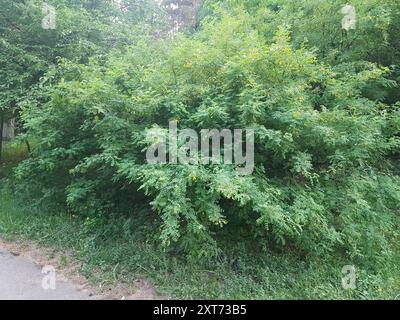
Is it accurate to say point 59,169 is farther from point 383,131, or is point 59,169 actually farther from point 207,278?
point 383,131

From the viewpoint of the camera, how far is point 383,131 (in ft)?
17.8


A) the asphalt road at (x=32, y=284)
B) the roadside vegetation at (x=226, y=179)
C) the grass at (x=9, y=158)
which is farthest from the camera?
the grass at (x=9, y=158)

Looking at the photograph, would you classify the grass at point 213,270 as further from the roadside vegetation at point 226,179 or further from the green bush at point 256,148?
the green bush at point 256,148

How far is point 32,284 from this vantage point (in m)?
4.29

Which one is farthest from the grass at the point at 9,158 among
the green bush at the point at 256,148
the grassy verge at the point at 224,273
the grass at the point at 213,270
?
the grassy verge at the point at 224,273

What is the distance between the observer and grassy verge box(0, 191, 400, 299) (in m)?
4.10

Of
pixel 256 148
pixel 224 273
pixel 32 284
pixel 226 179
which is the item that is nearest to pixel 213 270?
pixel 224 273

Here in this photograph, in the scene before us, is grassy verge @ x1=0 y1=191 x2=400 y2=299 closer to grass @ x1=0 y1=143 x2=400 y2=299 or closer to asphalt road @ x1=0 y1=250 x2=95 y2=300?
grass @ x1=0 y1=143 x2=400 y2=299

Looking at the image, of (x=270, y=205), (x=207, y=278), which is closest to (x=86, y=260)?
(x=207, y=278)

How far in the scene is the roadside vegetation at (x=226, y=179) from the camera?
4.14 m

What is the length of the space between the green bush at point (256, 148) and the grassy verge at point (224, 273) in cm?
24

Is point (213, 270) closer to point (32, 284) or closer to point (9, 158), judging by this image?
point (32, 284)

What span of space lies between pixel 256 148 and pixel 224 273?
1584 mm
